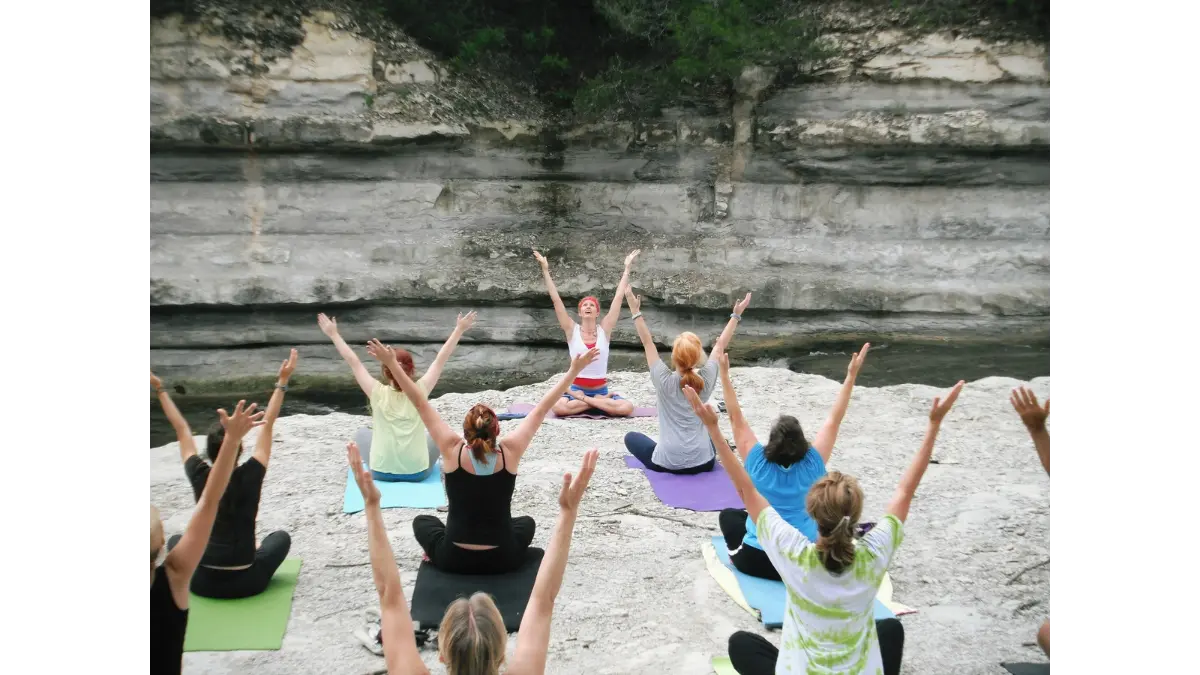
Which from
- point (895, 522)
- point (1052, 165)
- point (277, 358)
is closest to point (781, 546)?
point (895, 522)

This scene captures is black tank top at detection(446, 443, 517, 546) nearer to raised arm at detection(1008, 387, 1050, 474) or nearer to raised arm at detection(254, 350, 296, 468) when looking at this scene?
raised arm at detection(254, 350, 296, 468)

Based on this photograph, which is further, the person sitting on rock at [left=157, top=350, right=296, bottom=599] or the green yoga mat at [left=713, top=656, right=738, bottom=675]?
the person sitting on rock at [left=157, top=350, right=296, bottom=599]

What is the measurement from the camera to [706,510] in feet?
21.2

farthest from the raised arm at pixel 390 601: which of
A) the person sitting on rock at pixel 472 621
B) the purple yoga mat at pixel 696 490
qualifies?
the purple yoga mat at pixel 696 490

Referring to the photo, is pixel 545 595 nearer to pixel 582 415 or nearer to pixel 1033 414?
pixel 1033 414

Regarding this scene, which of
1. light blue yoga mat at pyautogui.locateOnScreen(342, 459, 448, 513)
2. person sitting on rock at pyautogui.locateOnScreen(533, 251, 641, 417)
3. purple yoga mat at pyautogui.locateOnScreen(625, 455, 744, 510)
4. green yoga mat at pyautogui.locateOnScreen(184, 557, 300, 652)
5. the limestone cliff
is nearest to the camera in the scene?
green yoga mat at pyautogui.locateOnScreen(184, 557, 300, 652)

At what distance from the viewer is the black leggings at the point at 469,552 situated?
4926mm

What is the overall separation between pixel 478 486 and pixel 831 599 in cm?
202

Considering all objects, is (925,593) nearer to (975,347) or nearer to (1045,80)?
(975,347)

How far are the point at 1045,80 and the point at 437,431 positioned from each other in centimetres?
1071

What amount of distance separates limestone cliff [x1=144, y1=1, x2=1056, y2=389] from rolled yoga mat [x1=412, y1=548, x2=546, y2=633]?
7.42m

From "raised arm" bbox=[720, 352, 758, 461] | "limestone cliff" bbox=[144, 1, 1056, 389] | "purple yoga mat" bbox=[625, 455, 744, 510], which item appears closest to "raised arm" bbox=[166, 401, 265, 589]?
"raised arm" bbox=[720, 352, 758, 461]

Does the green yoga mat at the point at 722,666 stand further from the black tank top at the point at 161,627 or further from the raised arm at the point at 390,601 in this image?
the black tank top at the point at 161,627

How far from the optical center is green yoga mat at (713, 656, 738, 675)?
14.3ft
